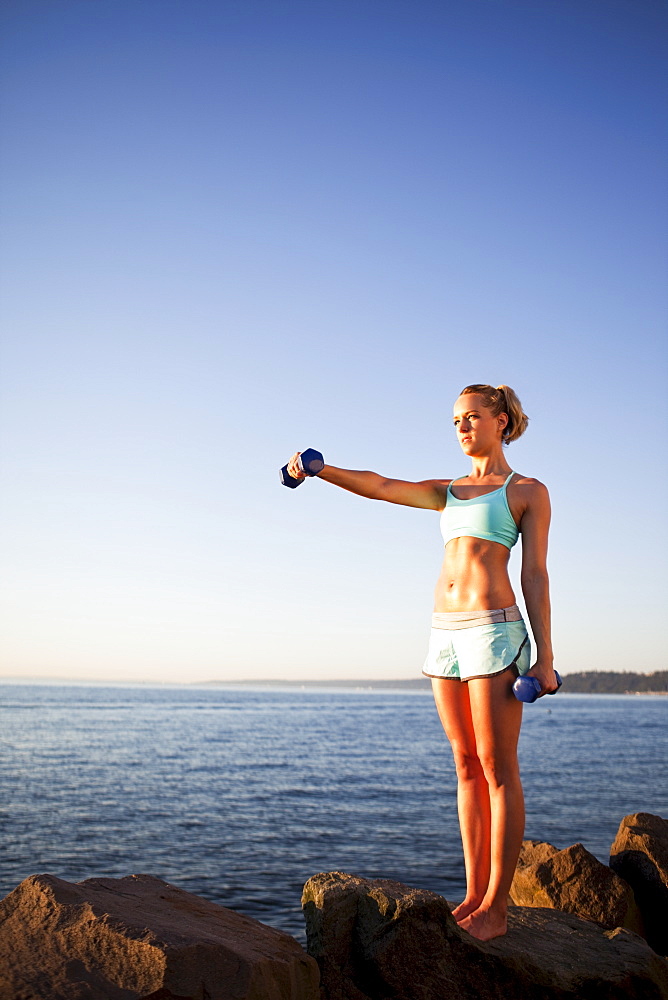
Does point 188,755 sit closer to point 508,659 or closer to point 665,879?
point 665,879

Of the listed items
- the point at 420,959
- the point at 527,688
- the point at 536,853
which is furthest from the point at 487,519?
the point at 536,853

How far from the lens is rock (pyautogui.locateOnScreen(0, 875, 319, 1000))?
2.84 meters

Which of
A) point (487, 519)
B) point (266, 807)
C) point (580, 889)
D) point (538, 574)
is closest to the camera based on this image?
point (538, 574)

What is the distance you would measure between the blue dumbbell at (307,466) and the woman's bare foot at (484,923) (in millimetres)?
2314

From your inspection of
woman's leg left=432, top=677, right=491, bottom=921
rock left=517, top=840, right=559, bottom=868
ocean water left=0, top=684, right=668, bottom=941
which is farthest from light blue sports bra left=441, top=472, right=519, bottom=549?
ocean water left=0, top=684, right=668, bottom=941

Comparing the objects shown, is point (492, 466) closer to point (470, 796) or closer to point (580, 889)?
point (470, 796)

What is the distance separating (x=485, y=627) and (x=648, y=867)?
13.0ft

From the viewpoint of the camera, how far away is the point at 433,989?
369 cm

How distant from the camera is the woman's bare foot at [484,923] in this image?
3.97m

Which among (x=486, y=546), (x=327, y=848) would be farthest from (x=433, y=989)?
(x=327, y=848)

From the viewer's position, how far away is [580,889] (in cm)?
605

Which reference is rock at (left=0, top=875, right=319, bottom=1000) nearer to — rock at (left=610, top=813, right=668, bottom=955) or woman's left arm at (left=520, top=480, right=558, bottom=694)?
woman's left arm at (left=520, top=480, right=558, bottom=694)

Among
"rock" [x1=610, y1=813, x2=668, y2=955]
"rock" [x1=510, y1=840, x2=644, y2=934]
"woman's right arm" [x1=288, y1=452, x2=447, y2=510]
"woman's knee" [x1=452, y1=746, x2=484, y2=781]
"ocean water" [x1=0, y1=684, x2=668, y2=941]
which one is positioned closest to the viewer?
"woman's knee" [x1=452, y1=746, x2=484, y2=781]

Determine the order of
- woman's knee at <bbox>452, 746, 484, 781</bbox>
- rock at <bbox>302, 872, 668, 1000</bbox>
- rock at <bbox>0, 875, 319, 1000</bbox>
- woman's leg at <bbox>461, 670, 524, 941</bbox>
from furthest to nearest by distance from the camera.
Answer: woman's knee at <bbox>452, 746, 484, 781</bbox> < woman's leg at <bbox>461, 670, 524, 941</bbox> < rock at <bbox>302, 872, 668, 1000</bbox> < rock at <bbox>0, 875, 319, 1000</bbox>
